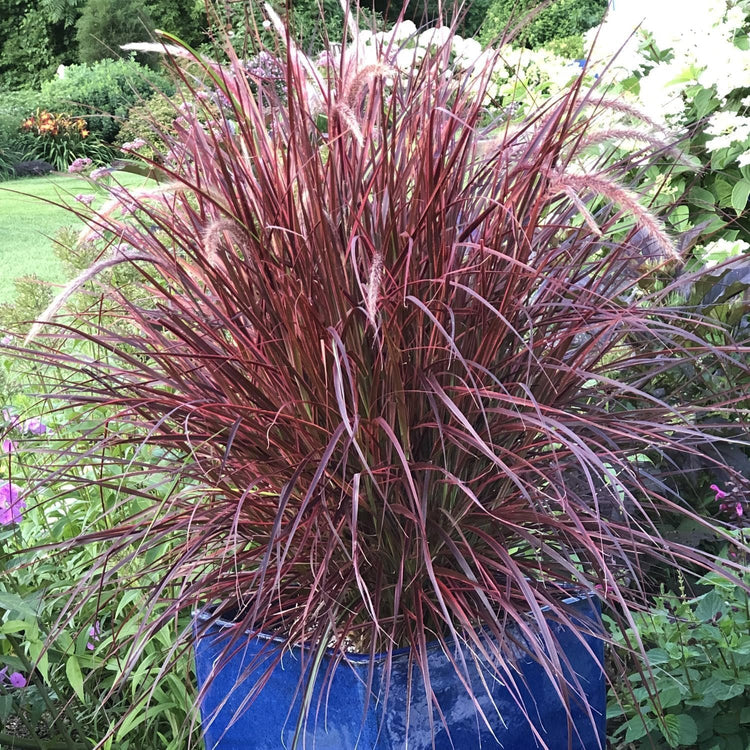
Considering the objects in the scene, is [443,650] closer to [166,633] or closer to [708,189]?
[166,633]

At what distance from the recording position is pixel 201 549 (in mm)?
1522

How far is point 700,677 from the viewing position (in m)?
1.70

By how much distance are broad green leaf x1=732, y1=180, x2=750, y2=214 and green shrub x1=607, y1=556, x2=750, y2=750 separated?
142cm

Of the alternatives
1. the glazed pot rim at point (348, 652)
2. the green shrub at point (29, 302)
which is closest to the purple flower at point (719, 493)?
the glazed pot rim at point (348, 652)

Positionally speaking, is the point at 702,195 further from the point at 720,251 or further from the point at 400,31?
the point at 400,31

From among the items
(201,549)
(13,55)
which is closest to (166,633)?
(201,549)

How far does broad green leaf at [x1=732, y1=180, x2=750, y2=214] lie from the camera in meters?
2.78

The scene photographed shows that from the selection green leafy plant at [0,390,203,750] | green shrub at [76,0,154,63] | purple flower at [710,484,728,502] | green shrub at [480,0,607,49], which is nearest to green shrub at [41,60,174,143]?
green shrub at [76,0,154,63]

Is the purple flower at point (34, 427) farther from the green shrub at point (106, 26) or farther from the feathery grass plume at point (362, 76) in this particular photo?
the green shrub at point (106, 26)

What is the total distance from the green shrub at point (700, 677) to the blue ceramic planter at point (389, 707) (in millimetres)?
180

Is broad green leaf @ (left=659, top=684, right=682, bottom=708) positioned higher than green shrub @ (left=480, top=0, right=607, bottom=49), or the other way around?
broad green leaf @ (left=659, top=684, right=682, bottom=708)

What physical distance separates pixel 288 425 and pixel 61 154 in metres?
11.7

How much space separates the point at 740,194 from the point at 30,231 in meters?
8.20

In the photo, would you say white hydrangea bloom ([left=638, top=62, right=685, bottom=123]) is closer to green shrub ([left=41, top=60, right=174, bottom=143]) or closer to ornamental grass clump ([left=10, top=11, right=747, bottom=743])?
ornamental grass clump ([left=10, top=11, right=747, bottom=743])
